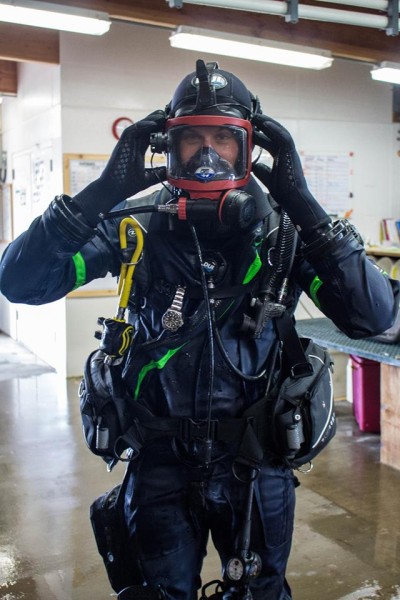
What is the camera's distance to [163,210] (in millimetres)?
1569

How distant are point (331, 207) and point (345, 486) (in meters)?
3.51

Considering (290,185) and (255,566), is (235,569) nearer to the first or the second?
(255,566)

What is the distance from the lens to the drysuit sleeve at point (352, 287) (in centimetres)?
156

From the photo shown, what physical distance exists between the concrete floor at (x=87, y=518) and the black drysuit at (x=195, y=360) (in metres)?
1.12

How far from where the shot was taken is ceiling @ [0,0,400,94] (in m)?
4.65

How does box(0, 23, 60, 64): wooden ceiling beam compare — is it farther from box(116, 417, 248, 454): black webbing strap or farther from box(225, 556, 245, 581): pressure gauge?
box(225, 556, 245, 581): pressure gauge

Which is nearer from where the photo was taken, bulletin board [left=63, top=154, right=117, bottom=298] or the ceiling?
the ceiling

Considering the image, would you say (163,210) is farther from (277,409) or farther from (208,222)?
(277,409)

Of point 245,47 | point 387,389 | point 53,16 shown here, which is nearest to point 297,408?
point 387,389

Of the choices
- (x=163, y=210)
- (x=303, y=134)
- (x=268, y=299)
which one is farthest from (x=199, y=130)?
(x=303, y=134)

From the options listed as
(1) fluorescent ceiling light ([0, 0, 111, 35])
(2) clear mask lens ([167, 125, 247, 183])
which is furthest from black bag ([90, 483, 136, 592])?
(1) fluorescent ceiling light ([0, 0, 111, 35])

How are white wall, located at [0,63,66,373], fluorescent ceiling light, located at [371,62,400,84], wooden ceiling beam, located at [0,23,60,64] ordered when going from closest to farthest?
fluorescent ceiling light, located at [371,62,400,84], wooden ceiling beam, located at [0,23,60,64], white wall, located at [0,63,66,373]

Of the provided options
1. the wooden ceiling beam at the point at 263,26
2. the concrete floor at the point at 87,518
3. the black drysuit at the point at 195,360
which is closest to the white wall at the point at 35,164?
the wooden ceiling beam at the point at 263,26

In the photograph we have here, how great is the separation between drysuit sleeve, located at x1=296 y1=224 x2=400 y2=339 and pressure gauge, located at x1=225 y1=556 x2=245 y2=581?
59 cm
